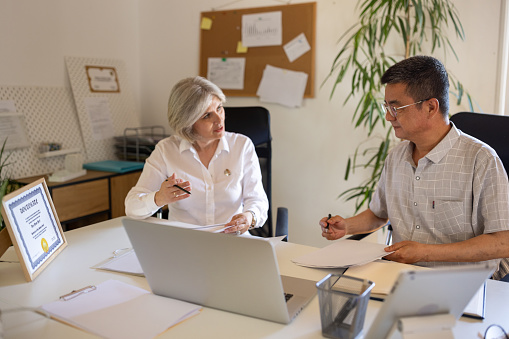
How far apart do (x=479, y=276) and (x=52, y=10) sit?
309 cm

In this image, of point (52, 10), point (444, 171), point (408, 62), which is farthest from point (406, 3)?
point (52, 10)

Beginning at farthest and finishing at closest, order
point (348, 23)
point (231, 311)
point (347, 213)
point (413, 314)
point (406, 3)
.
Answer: point (347, 213)
point (348, 23)
point (406, 3)
point (231, 311)
point (413, 314)

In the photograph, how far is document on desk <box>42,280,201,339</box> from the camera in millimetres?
1144

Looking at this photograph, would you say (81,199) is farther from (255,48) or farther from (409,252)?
(409,252)

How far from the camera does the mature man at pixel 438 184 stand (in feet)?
5.03

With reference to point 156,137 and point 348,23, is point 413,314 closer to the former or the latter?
point 348,23

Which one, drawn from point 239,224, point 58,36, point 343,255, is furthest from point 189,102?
point 58,36

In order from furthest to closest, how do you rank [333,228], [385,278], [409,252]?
[333,228]
[409,252]
[385,278]

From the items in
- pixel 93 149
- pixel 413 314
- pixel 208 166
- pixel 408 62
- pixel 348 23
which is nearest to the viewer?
pixel 413 314

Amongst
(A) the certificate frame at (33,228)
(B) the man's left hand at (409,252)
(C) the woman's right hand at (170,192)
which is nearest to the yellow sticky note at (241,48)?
(C) the woman's right hand at (170,192)

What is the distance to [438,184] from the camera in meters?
1.69

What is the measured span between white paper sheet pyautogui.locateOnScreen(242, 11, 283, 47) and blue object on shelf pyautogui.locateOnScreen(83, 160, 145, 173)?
1.11 m

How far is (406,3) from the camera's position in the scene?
97.9 inches

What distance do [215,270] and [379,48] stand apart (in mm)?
2163
